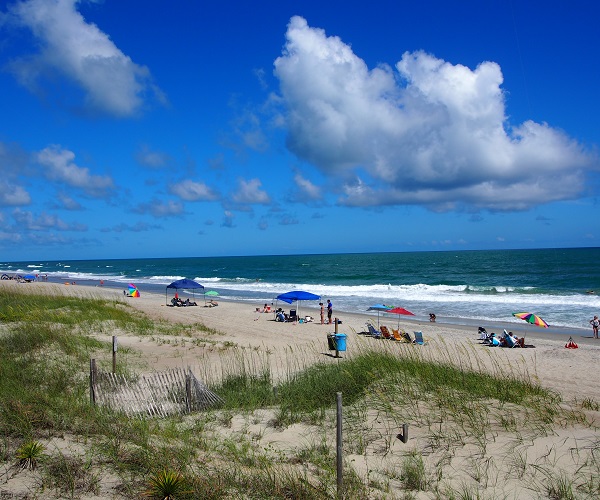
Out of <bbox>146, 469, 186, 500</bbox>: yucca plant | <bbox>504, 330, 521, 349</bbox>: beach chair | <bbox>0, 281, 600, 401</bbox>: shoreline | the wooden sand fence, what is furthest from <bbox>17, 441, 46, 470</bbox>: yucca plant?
<bbox>504, 330, 521, 349</bbox>: beach chair

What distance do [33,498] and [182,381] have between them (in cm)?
323

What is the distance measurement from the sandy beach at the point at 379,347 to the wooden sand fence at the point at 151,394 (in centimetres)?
89

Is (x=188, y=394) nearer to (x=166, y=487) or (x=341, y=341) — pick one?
(x=166, y=487)

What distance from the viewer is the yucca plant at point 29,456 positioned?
4.46 metres

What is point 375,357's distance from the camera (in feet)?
27.8

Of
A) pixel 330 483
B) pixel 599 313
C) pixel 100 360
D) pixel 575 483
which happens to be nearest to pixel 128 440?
pixel 330 483

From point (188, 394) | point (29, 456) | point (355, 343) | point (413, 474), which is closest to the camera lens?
point (29, 456)

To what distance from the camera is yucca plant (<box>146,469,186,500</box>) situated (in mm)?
4090

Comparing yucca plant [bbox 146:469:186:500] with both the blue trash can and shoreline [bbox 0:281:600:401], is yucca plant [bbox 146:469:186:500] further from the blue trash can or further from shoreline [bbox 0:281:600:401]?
the blue trash can

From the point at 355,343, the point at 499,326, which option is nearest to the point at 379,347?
the point at 355,343

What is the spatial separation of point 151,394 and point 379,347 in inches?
206

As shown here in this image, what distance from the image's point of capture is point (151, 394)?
6.85m

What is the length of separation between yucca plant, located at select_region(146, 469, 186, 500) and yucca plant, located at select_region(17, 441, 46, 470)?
1.27m

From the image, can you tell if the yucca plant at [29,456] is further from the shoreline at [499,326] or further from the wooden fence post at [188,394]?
the shoreline at [499,326]
